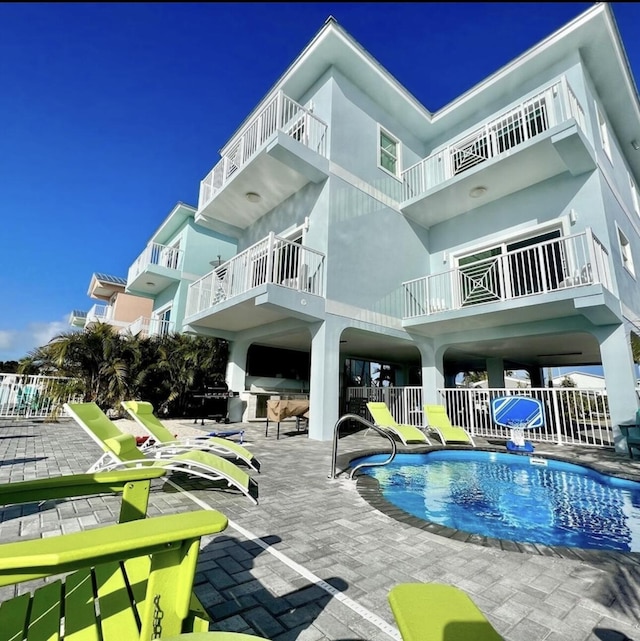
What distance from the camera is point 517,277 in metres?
9.46

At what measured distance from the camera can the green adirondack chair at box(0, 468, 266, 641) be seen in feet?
2.68

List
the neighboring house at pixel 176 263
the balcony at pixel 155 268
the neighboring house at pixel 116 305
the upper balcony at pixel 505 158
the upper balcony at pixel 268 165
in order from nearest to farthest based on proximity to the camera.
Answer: the upper balcony at pixel 505 158 → the upper balcony at pixel 268 165 → the balcony at pixel 155 268 → the neighboring house at pixel 176 263 → the neighboring house at pixel 116 305

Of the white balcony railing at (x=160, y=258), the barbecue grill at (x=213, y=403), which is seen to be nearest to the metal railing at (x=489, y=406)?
the barbecue grill at (x=213, y=403)

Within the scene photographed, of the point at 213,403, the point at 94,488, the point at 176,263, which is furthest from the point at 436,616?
the point at 176,263

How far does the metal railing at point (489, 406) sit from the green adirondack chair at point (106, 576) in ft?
33.4

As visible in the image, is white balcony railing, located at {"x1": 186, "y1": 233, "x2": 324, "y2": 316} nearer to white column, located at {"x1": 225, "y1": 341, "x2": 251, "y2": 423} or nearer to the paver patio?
white column, located at {"x1": 225, "y1": 341, "x2": 251, "y2": 423}

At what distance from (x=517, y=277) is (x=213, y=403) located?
10.6m

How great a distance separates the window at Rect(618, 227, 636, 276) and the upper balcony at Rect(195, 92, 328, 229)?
366 inches

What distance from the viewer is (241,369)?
42.9ft

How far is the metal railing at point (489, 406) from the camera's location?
935 cm

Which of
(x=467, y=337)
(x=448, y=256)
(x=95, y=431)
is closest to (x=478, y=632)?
(x=95, y=431)

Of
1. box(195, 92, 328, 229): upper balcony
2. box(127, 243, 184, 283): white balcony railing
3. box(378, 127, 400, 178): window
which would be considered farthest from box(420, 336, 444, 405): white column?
box(127, 243, 184, 283): white balcony railing

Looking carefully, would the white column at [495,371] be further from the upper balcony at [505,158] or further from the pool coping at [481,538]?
the pool coping at [481,538]

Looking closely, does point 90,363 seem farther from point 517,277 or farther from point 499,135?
point 499,135
